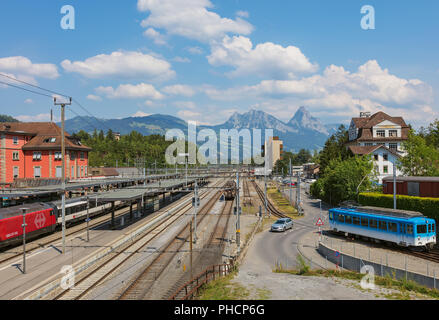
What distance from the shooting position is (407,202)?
113 feet

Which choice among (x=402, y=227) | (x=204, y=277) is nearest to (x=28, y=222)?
(x=204, y=277)

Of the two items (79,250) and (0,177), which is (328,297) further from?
(0,177)

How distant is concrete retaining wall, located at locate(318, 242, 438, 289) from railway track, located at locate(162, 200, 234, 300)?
9.52 metres

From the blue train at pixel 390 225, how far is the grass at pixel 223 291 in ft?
55.8

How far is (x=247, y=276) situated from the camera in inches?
809

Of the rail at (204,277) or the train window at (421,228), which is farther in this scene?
the train window at (421,228)

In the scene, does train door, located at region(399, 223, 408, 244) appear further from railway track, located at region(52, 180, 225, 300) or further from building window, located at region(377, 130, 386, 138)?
building window, located at region(377, 130, 386, 138)

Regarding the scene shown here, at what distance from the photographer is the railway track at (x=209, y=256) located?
1895 cm

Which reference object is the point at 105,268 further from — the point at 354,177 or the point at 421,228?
the point at 354,177

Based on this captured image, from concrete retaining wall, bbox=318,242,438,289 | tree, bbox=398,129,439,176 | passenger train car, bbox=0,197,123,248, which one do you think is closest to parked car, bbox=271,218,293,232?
concrete retaining wall, bbox=318,242,438,289

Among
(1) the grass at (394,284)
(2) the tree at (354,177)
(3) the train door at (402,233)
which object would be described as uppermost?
(2) the tree at (354,177)

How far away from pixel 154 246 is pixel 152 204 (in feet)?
78.4

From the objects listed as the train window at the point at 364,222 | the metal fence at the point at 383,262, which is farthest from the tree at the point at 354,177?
the metal fence at the point at 383,262

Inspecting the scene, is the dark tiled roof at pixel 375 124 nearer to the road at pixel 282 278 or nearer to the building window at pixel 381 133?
the building window at pixel 381 133
